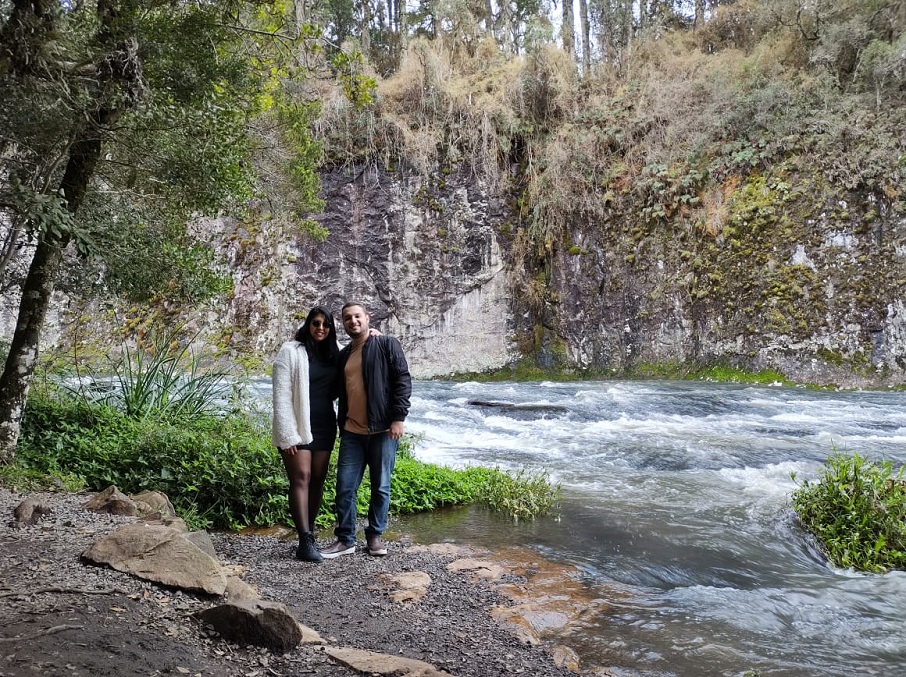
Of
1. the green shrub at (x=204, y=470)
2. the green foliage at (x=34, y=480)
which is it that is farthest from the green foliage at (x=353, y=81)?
the green foliage at (x=34, y=480)

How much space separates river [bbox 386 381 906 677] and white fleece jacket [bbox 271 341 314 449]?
1682mm

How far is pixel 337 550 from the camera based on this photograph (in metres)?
4.30

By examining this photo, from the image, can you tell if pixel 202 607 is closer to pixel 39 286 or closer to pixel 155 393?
pixel 39 286

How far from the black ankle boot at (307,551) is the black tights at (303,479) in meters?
0.04

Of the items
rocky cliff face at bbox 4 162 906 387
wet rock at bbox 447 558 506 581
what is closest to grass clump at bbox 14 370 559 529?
wet rock at bbox 447 558 506 581

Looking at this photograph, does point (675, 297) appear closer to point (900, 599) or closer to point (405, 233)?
point (405, 233)

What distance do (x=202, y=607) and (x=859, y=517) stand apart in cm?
487

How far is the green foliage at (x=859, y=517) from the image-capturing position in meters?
4.54

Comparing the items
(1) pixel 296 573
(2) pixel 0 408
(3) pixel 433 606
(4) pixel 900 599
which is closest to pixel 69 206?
(2) pixel 0 408

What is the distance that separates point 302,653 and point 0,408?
4614mm

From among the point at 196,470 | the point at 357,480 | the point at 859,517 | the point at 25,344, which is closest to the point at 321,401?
the point at 357,480

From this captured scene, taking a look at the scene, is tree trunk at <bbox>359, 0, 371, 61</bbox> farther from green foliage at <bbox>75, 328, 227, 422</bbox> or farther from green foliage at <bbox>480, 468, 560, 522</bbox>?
green foliage at <bbox>480, 468, 560, 522</bbox>

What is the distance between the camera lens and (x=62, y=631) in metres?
2.31

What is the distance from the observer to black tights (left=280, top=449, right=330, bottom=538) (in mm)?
4180
